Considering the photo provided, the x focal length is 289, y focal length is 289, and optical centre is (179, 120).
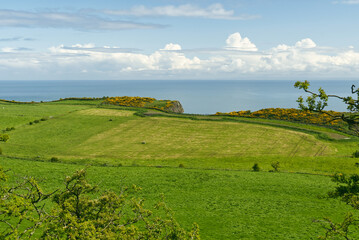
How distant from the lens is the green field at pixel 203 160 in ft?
96.1

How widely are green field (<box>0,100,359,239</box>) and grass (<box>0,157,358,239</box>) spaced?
11 cm

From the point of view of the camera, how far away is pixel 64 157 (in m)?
55.0

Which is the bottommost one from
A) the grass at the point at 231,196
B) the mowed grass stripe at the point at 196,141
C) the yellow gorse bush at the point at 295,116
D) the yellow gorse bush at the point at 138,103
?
the grass at the point at 231,196

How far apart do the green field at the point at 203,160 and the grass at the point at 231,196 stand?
11 cm

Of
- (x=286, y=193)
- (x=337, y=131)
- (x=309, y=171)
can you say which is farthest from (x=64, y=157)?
(x=337, y=131)

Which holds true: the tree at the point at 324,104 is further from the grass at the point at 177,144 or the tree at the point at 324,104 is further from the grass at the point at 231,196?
the grass at the point at 177,144

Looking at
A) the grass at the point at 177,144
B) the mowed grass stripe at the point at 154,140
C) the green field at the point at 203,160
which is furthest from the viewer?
the mowed grass stripe at the point at 154,140

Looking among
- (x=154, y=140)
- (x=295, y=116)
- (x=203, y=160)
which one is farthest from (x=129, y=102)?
(x=203, y=160)

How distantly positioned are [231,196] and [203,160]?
818 inches

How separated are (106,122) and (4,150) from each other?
34201 mm

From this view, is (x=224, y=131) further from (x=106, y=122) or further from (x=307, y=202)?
(x=307, y=202)

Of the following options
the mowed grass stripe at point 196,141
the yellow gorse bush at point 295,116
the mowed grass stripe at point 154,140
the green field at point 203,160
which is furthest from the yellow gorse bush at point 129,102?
the yellow gorse bush at point 295,116

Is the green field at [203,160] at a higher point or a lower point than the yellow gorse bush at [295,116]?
lower

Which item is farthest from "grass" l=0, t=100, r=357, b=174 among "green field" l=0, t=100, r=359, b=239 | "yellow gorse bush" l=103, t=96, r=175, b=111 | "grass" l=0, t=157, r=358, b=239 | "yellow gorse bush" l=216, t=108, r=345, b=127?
"yellow gorse bush" l=103, t=96, r=175, b=111
